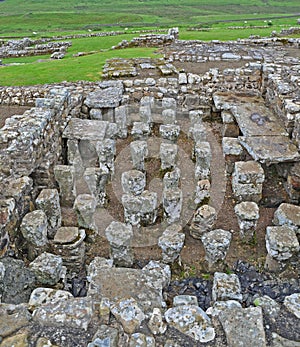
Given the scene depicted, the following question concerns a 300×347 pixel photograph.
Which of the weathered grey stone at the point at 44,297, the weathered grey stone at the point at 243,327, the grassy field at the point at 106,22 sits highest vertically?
the grassy field at the point at 106,22

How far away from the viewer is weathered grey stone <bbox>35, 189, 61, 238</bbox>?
26.9 feet

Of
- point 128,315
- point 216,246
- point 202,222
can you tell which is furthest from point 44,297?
point 202,222

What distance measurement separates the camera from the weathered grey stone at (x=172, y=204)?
832 centimetres

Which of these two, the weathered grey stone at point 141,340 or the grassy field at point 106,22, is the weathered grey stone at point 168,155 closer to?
the weathered grey stone at point 141,340

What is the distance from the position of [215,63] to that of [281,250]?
40.3ft

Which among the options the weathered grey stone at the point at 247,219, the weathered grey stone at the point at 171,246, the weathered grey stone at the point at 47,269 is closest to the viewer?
the weathered grey stone at the point at 47,269

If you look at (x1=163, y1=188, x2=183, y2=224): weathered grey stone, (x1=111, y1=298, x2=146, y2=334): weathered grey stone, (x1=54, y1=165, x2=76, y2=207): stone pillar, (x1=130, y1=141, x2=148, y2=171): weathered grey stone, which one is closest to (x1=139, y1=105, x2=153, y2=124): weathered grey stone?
(x1=130, y1=141, x2=148, y2=171): weathered grey stone

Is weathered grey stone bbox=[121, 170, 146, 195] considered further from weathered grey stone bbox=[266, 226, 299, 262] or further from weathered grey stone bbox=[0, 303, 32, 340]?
weathered grey stone bbox=[0, 303, 32, 340]

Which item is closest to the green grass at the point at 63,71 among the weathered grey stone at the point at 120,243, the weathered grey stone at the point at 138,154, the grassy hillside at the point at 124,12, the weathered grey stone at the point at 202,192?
the weathered grey stone at the point at 138,154

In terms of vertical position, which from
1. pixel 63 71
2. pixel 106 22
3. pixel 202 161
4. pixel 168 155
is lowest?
pixel 202 161

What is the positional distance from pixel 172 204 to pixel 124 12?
69.9 m

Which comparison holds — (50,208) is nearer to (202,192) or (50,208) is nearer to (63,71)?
(202,192)

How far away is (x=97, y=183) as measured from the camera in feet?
30.8

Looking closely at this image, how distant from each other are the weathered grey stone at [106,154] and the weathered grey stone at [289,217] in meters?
4.67
